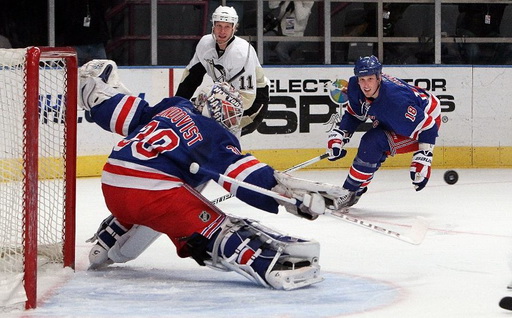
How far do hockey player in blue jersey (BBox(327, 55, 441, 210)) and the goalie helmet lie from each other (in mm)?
1664

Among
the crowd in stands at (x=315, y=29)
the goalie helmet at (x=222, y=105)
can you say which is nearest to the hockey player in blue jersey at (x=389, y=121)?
the goalie helmet at (x=222, y=105)

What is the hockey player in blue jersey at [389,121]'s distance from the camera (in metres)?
5.29

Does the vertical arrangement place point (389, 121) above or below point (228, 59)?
below

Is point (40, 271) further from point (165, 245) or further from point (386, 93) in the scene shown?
point (386, 93)

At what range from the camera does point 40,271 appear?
146 inches

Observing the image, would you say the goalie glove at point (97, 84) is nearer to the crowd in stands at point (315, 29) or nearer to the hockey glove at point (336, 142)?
the hockey glove at point (336, 142)

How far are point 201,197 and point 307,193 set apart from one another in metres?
0.37

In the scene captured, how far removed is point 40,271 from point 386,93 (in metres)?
2.24

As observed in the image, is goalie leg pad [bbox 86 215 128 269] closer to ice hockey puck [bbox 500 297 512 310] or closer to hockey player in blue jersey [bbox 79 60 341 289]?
hockey player in blue jersey [bbox 79 60 341 289]

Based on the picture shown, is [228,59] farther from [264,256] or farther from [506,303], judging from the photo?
[506,303]

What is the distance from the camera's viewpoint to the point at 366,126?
25.8ft

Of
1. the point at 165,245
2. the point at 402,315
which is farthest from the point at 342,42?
the point at 402,315

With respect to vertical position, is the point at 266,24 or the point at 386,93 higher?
the point at 266,24

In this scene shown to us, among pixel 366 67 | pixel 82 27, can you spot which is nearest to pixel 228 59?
pixel 366 67
